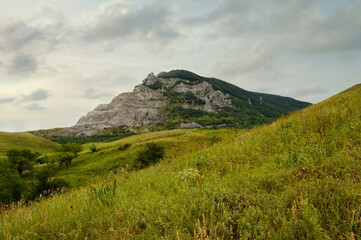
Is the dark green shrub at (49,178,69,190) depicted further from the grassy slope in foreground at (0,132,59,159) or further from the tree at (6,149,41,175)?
the grassy slope in foreground at (0,132,59,159)

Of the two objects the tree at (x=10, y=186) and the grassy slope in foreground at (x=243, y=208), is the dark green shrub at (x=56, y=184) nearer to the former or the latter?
the tree at (x=10, y=186)

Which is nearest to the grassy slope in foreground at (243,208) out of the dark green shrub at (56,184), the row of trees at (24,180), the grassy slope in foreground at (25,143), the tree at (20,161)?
the row of trees at (24,180)

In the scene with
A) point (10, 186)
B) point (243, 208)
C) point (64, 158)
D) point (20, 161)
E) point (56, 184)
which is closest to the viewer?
point (243, 208)

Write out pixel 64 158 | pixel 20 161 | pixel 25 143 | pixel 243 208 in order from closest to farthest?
pixel 243 208 → pixel 64 158 → pixel 20 161 → pixel 25 143

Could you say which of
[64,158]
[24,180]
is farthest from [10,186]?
[64,158]

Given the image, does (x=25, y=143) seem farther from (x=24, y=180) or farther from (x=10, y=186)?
(x=10, y=186)

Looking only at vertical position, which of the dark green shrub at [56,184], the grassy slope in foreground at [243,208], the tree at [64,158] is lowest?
the dark green shrub at [56,184]

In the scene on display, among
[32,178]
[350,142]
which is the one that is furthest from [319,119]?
[32,178]

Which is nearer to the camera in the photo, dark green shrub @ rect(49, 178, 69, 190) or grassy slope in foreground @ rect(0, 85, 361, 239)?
grassy slope in foreground @ rect(0, 85, 361, 239)

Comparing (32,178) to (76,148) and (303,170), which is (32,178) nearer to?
(76,148)

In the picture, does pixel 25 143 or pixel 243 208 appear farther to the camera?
pixel 25 143

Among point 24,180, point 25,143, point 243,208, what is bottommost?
point 24,180

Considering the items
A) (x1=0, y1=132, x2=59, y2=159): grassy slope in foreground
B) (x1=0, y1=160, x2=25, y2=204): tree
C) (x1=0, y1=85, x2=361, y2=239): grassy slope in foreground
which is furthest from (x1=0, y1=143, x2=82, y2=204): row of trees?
(x1=0, y1=132, x2=59, y2=159): grassy slope in foreground

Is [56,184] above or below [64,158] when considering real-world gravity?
below
